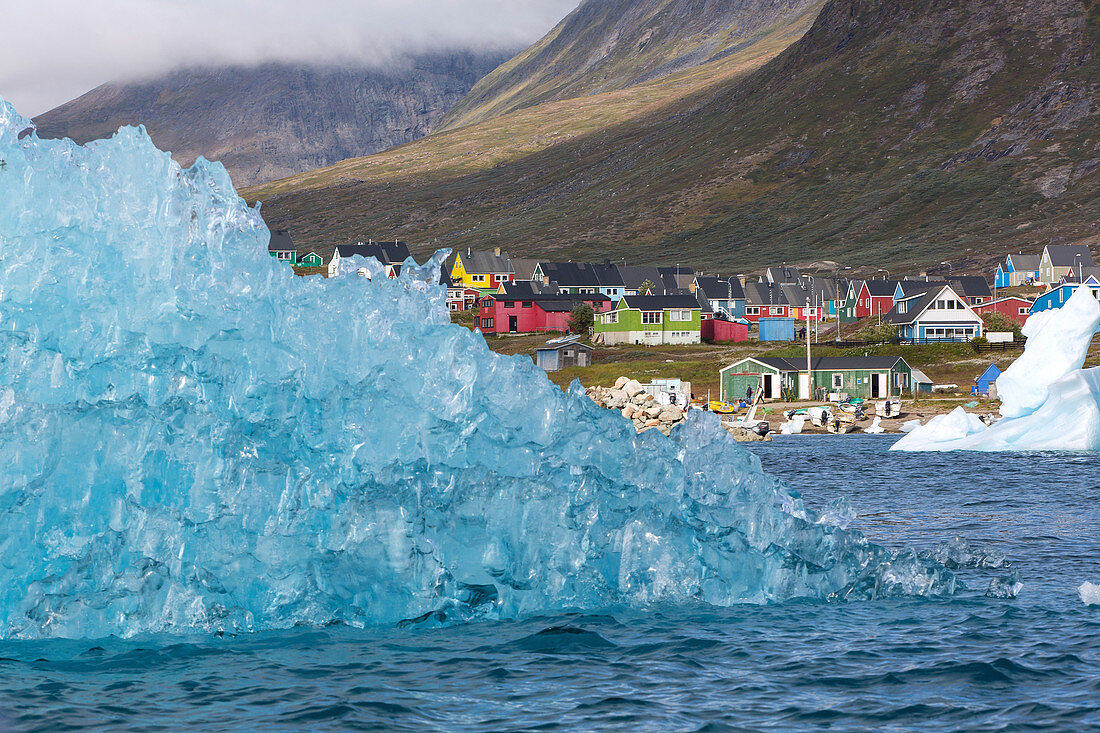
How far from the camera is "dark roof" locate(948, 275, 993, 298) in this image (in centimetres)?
14350

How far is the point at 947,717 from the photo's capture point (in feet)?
39.8

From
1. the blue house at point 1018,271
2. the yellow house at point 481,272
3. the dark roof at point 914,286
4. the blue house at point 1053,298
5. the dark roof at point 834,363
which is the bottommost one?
the dark roof at point 834,363

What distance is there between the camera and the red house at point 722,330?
128 metres

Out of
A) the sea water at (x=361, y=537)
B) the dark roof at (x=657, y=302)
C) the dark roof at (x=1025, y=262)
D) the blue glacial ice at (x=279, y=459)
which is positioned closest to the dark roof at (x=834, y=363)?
the dark roof at (x=657, y=302)

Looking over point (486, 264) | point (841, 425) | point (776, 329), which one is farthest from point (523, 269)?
point (841, 425)

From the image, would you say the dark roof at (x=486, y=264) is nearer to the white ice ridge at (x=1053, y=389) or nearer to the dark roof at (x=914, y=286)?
the dark roof at (x=914, y=286)

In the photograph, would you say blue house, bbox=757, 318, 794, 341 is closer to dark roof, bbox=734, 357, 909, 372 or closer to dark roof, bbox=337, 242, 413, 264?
dark roof, bbox=734, 357, 909, 372

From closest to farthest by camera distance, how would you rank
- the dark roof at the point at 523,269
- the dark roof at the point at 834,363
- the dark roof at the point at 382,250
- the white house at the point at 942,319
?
the dark roof at the point at 834,363 → the white house at the point at 942,319 → the dark roof at the point at 382,250 → the dark roof at the point at 523,269

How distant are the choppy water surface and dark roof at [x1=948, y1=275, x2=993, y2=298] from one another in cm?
13383

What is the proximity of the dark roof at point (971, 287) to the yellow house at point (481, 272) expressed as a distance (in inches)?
2823

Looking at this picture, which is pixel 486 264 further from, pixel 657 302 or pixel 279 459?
pixel 279 459

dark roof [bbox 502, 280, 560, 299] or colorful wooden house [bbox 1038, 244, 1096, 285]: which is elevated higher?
colorful wooden house [bbox 1038, 244, 1096, 285]

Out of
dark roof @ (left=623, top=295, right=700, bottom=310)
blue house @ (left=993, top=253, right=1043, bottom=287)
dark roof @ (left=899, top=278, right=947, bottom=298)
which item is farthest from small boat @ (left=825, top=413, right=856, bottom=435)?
blue house @ (left=993, top=253, right=1043, bottom=287)

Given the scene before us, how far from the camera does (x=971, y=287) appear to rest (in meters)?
145
